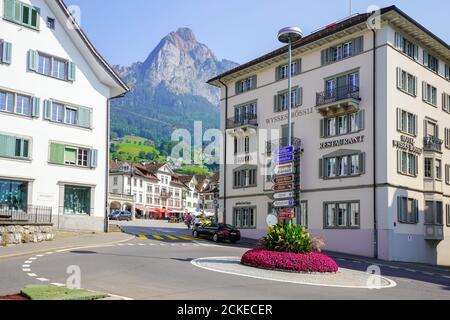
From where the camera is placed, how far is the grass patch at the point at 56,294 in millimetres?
11202

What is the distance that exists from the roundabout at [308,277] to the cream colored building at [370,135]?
17.3m

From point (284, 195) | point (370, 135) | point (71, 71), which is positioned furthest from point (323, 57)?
point (284, 195)

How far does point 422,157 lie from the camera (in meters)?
40.4

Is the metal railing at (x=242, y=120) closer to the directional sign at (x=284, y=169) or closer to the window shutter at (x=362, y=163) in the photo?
the window shutter at (x=362, y=163)

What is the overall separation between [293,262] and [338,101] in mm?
21840

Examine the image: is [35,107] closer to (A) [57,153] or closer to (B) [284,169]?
(A) [57,153]

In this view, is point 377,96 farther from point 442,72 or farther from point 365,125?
point 442,72

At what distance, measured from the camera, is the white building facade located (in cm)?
3497

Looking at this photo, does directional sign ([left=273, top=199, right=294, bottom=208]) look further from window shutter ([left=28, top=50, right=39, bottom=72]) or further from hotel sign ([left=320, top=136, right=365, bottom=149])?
window shutter ([left=28, top=50, right=39, bottom=72])

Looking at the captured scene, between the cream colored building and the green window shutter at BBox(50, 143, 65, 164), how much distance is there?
1697 cm

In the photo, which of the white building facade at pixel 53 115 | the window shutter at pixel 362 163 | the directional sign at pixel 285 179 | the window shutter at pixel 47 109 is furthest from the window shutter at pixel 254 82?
the directional sign at pixel 285 179

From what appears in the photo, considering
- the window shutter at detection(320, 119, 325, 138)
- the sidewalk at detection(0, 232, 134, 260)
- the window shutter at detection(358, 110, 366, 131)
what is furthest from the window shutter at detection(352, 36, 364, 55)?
the sidewalk at detection(0, 232, 134, 260)

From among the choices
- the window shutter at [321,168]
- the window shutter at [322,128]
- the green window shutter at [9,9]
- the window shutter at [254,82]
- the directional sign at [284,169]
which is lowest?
the directional sign at [284,169]

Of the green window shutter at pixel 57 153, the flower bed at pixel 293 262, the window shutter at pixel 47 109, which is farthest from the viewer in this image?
the green window shutter at pixel 57 153
